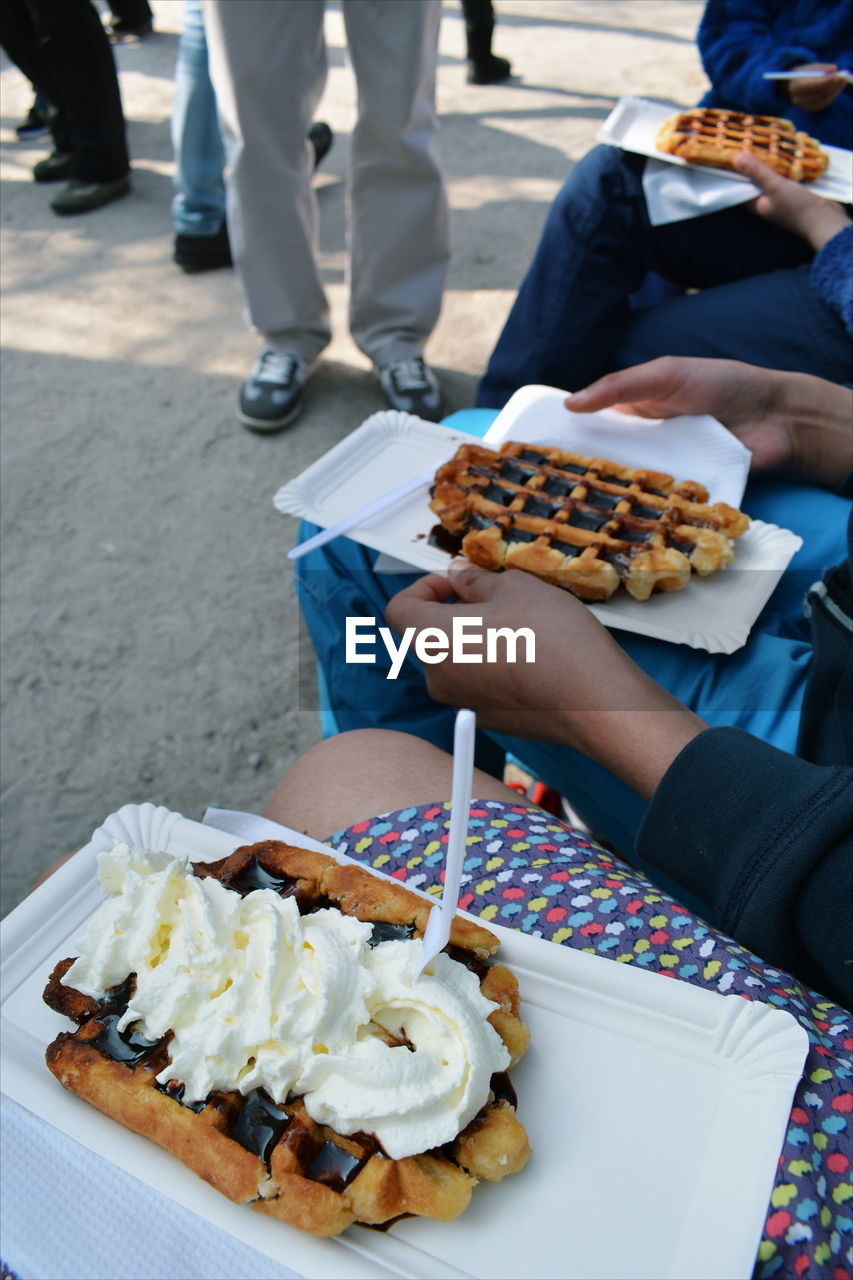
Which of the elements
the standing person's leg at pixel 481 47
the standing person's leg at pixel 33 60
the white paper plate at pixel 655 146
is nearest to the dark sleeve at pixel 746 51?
the white paper plate at pixel 655 146

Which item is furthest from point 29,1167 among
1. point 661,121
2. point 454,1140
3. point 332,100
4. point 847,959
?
point 332,100

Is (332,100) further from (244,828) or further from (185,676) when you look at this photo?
(244,828)

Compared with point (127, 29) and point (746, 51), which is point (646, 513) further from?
point (127, 29)

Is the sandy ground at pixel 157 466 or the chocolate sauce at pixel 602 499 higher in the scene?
the chocolate sauce at pixel 602 499

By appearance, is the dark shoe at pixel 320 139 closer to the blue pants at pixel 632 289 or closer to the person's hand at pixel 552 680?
the blue pants at pixel 632 289

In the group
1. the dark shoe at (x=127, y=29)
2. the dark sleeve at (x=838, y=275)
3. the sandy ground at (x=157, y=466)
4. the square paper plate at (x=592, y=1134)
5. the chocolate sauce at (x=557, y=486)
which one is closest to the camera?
the square paper plate at (x=592, y=1134)

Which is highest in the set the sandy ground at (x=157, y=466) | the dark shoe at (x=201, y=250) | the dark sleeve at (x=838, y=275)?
the dark sleeve at (x=838, y=275)

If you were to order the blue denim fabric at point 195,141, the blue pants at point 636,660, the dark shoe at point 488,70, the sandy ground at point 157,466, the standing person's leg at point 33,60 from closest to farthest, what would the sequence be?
the blue pants at point 636,660 → the sandy ground at point 157,466 → the blue denim fabric at point 195,141 → the standing person's leg at point 33,60 → the dark shoe at point 488,70
